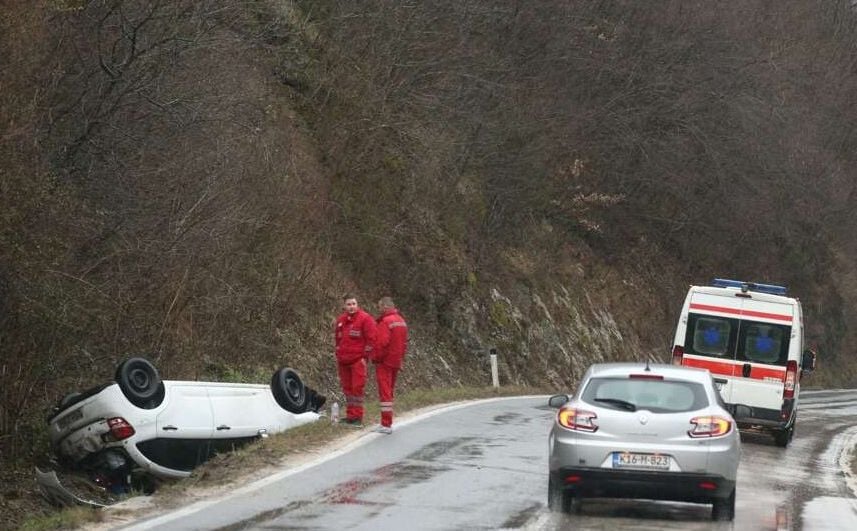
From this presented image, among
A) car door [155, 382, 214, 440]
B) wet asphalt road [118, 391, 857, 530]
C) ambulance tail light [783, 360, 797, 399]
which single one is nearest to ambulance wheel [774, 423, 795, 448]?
ambulance tail light [783, 360, 797, 399]

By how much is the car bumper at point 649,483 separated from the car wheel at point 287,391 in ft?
21.9

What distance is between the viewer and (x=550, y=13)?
44.5 metres

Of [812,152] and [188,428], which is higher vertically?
[812,152]

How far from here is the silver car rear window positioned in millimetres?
11812

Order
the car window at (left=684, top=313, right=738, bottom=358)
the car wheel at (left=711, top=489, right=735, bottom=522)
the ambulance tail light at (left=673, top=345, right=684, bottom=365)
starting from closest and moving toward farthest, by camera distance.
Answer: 1. the car wheel at (left=711, top=489, right=735, bottom=522)
2. the car window at (left=684, top=313, right=738, bottom=358)
3. the ambulance tail light at (left=673, top=345, right=684, bottom=365)

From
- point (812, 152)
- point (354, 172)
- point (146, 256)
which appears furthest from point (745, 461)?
point (812, 152)

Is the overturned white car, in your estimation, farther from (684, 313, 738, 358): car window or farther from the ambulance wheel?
the ambulance wheel

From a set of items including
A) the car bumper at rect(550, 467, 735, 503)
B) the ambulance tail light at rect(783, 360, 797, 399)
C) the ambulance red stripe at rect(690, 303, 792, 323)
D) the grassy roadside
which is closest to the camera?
the grassy roadside

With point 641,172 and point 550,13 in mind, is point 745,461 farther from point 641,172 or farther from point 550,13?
point 641,172

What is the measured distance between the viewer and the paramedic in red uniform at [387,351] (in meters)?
17.7

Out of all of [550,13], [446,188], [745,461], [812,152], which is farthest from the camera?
[812,152]

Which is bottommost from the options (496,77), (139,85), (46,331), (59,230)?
(46,331)

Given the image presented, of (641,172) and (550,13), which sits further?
(641,172)

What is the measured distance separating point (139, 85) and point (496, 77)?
73.3 feet
